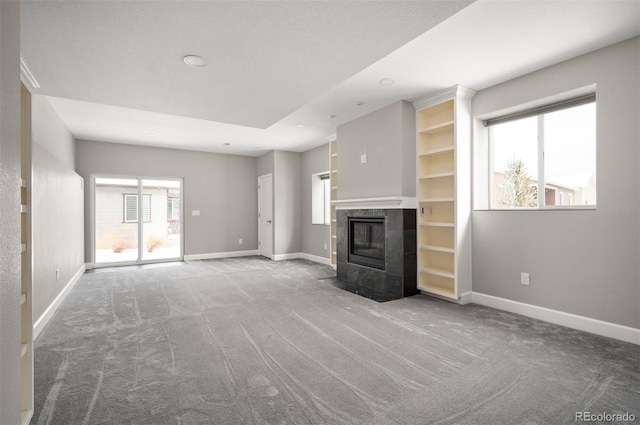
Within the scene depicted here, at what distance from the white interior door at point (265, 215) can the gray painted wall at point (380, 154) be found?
9.34 ft

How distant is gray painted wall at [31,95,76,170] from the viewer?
11.6ft

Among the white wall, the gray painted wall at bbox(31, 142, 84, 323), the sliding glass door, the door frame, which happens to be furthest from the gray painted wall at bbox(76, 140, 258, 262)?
the gray painted wall at bbox(31, 142, 84, 323)

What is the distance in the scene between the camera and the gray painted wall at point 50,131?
11.6ft

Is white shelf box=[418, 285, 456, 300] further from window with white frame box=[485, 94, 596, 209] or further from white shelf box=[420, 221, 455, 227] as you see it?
window with white frame box=[485, 94, 596, 209]

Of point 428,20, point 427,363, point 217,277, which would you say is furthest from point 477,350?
point 217,277

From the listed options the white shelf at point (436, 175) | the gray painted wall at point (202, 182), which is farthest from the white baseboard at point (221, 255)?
the white shelf at point (436, 175)

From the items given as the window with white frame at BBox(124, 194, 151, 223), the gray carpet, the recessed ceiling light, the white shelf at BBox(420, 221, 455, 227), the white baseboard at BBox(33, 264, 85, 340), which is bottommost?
the gray carpet

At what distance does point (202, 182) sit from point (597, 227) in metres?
7.26

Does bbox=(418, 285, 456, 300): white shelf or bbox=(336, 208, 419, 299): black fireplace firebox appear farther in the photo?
bbox=(336, 208, 419, 299): black fireplace firebox

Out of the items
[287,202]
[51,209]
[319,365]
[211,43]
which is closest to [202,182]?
[287,202]

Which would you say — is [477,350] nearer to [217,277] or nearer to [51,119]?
[217,277]

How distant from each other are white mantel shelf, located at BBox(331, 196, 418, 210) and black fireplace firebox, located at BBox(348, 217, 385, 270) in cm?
18

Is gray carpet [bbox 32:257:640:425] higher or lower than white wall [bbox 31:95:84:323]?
lower

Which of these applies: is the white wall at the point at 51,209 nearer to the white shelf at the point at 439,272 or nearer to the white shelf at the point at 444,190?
the white shelf at the point at 444,190
